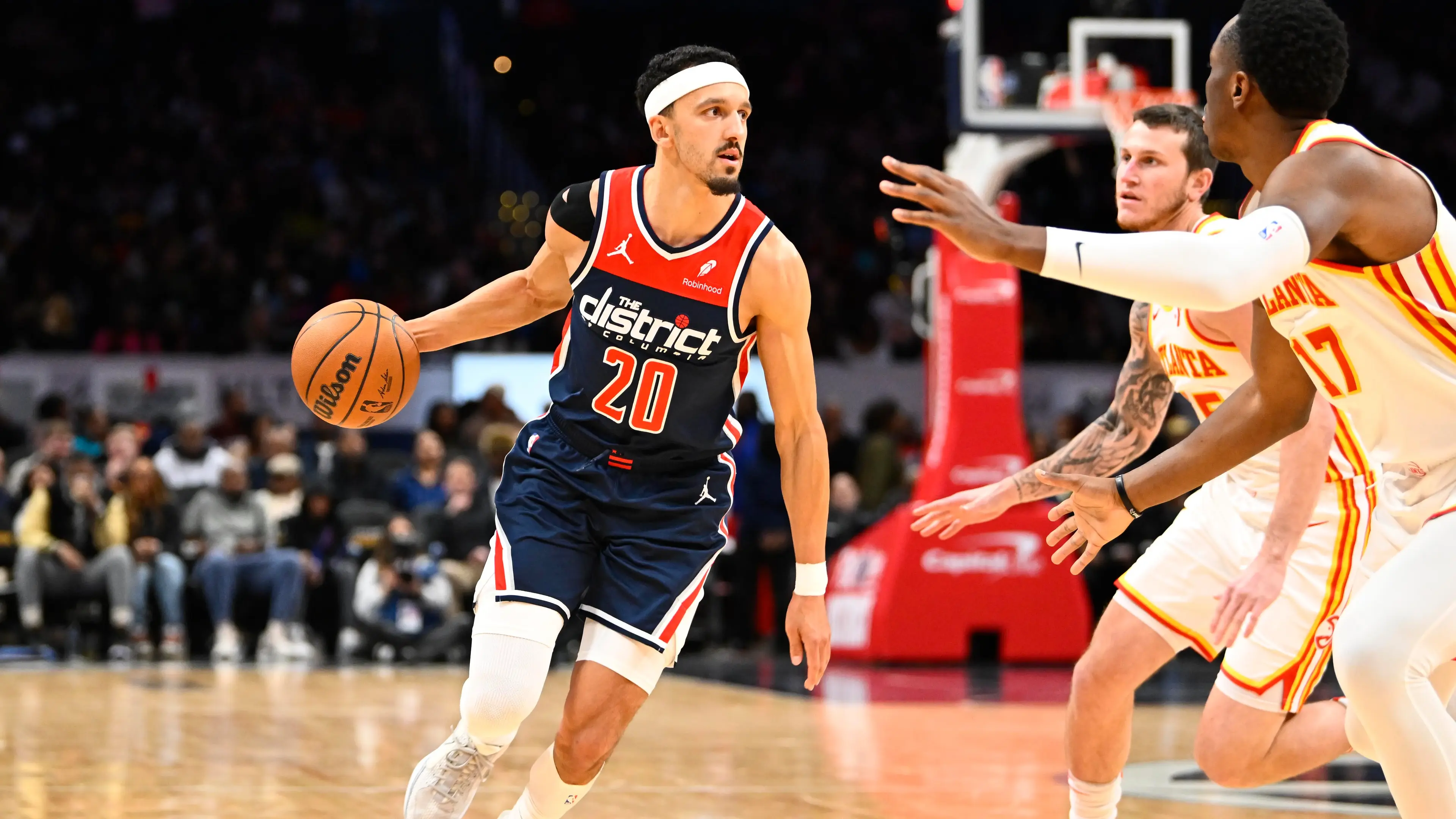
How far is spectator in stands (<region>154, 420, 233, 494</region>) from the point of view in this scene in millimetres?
13547

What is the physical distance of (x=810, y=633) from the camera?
4.44 meters

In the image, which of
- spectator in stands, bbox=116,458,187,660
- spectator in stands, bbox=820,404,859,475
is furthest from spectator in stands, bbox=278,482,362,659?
spectator in stands, bbox=820,404,859,475

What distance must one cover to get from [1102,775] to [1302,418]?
1.28 m

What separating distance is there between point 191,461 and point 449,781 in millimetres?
9998

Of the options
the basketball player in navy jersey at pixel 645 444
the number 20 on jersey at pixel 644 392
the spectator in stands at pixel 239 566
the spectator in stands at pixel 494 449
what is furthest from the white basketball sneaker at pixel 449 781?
the spectator in stands at pixel 239 566

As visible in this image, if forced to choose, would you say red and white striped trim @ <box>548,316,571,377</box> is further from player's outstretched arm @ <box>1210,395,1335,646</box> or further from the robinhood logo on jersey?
player's outstretched arm @ <box>1210,395,1335,646</box>

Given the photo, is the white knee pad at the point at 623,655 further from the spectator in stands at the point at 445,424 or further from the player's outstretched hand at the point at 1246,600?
the spectator in stands at the point at 445,424

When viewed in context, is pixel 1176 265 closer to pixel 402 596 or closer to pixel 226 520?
pixel 402 596

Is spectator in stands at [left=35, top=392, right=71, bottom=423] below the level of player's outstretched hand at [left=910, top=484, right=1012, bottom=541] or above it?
below

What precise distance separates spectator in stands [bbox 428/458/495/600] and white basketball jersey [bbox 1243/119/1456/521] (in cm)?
936

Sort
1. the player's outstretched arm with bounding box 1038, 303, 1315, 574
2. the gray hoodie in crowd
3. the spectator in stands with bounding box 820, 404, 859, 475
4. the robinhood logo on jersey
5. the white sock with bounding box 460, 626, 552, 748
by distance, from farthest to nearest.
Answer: the spectator in stands with bounding box 820, 404, 859, 475
the gray hoodie in crowd
the robinhood logo on jersey
the white sock with bounding box 460, 626, 552, 748
the player's outstretched arm with bounding box 1038, 303, 1315, 574

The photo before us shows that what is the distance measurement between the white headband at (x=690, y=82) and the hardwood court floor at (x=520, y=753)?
255 centimetres

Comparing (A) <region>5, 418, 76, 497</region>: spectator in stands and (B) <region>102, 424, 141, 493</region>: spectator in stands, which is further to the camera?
(B) <region>102, 424, 141, 493</region>: spectator in stands

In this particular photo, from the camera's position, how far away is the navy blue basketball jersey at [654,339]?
4516mm
